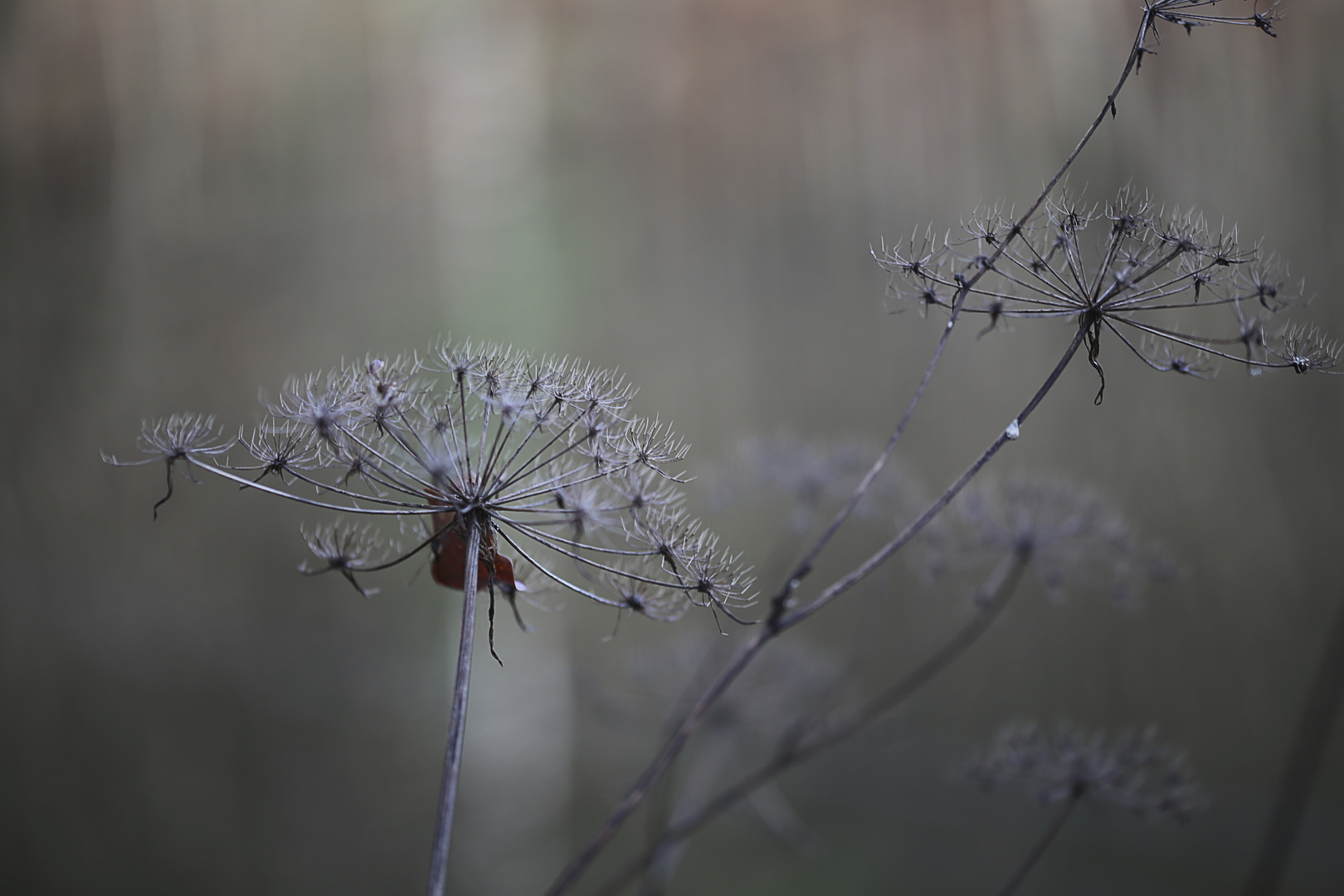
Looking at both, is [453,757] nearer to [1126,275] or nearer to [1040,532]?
[1126,275]

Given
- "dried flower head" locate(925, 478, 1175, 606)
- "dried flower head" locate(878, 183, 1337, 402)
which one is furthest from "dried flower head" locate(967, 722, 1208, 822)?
"dried flower head" locate(878, 183, 1337, 402)

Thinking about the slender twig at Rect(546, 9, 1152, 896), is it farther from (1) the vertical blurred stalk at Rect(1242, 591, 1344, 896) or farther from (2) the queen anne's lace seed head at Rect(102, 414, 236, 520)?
(1) the vertical blurred stalk at Rect(1242, 591, 1344, 896)

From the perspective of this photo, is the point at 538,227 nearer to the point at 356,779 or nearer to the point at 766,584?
the point at 766,584

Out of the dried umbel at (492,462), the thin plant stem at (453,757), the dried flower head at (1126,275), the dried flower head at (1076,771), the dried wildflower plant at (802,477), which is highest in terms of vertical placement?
the dried wildflower plant at (802,477)

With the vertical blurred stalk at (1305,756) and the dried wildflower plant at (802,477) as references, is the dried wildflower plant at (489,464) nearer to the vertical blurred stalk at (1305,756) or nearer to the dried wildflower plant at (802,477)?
the dried wildflower plant at (802,477)

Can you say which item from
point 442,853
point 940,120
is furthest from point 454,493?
point 940,120

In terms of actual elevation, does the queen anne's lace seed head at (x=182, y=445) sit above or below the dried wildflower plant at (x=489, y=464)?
below

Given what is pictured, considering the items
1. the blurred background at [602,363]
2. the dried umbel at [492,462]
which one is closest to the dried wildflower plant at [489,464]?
the dried umbel at [492,462]
